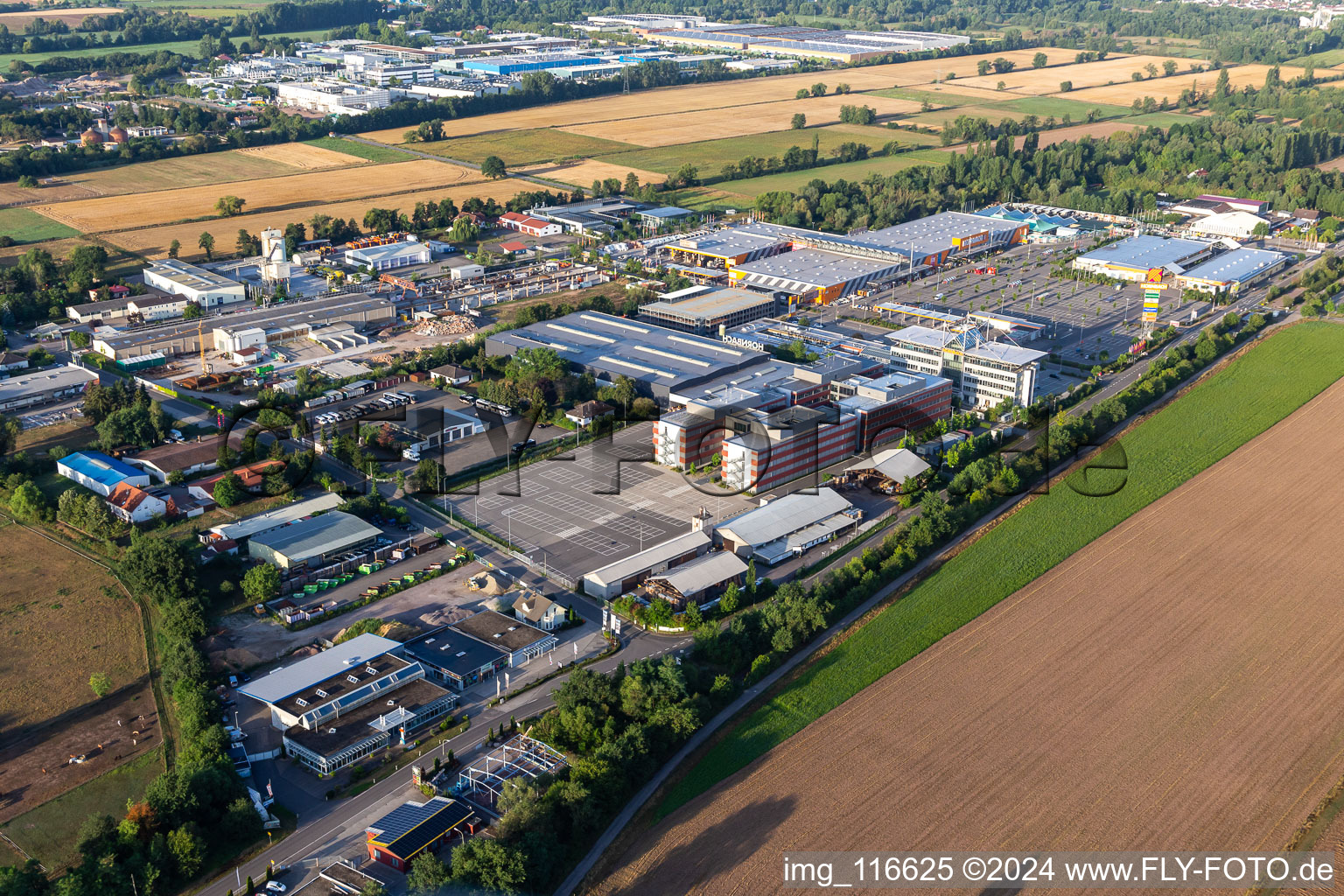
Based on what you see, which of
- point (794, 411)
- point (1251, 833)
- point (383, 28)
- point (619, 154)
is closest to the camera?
point (1251, 833)

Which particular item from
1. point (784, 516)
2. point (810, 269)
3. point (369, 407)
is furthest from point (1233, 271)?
point (369, 407)

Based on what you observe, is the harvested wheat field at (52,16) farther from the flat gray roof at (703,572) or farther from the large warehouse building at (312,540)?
the flat gray roof at (703,572)

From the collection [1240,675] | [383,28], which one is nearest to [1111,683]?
[1240,675]

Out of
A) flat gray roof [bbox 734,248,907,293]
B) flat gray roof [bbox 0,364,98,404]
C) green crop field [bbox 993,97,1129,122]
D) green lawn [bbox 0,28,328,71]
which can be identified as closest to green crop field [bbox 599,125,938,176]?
green crop field [bbox 993,97,1129,122]

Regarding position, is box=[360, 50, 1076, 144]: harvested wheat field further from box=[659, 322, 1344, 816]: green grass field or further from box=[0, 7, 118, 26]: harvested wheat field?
box=[0, 7, 118, 26]: harvested wheat field

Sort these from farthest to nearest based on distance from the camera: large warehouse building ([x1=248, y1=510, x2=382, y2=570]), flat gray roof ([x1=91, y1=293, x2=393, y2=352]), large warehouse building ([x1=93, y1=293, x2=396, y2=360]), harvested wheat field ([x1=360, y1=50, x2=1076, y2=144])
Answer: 1. harvested wheat field ([x1=360, y1=50, x2=1076, y2=144])
2. flat gray roof ([x1=91, y1=293, x2=393, y2=352])
3. large warehouse building ([x1=93, y1=293, x2=396, y2=360])
4. large warehouse building ([x1=248, y1=510, x2=382, y2=570])

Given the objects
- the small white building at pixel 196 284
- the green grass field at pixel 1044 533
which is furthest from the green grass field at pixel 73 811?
the small white building at pixel 196 284

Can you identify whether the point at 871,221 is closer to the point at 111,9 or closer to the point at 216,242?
the point at 216,242
